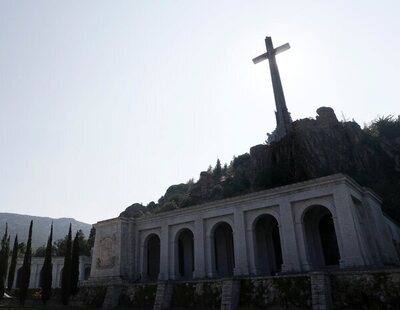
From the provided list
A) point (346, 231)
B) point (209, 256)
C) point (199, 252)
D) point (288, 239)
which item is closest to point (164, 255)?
point (199, 252)

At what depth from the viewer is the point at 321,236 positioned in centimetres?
2784

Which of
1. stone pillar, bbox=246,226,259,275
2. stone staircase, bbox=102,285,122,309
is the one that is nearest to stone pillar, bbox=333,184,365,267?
stone pillar, bbox=246,226,259,275

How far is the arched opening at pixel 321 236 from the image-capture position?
86.8ft

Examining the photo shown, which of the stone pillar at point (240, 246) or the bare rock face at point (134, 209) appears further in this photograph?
the bare rock face at point (134, 209)

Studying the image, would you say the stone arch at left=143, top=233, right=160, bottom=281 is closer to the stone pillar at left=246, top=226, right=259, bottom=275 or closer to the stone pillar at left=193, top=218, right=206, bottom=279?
the stone pillar at left=193, top=218, right=206, bottom=279

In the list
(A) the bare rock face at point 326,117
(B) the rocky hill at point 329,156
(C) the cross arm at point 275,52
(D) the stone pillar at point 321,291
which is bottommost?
(D) the stone pillar at point 321,291

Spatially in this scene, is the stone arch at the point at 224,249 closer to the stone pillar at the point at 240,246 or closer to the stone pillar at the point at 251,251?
the stone pillar at the point at 240,246

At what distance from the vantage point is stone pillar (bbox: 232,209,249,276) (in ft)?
83.6

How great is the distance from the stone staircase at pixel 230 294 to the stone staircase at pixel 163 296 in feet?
16.5

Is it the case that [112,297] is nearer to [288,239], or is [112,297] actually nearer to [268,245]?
[268,245]

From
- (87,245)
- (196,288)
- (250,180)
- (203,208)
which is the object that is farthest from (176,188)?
(196,288)

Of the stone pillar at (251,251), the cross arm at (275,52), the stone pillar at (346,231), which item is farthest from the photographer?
the cross arm at (275,52)

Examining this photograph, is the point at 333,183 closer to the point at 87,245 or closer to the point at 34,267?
the point at 34,267

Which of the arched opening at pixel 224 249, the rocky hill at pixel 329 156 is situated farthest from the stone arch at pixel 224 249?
the rocky hill at pixel 329 156
